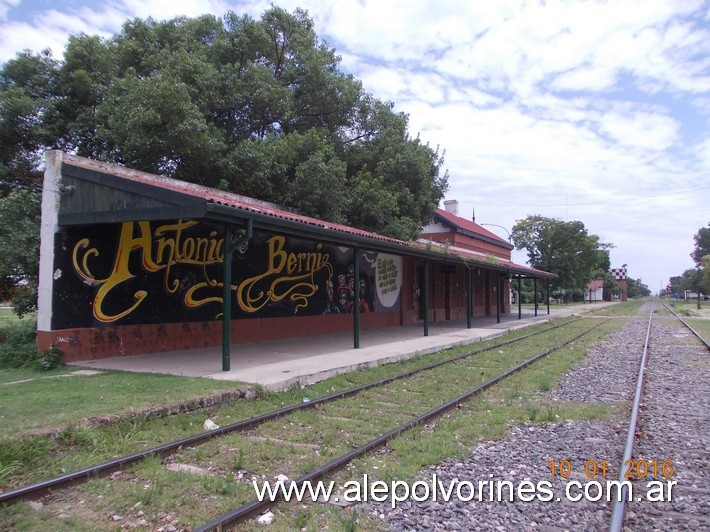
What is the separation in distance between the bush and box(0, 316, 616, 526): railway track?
5.28m

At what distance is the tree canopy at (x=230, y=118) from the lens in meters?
15.5

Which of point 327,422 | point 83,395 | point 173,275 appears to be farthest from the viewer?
point 173,275

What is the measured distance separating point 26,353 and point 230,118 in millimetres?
12767

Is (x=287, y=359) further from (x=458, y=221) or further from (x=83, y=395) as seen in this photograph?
(x=458, y=221)

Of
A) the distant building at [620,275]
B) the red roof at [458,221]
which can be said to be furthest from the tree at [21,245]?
the distant building at [620,275]

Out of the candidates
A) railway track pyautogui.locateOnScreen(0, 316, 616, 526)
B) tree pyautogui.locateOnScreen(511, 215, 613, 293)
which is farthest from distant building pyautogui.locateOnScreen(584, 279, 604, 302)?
railway track pyautogui.locateOnScreen(0, 316, 616, 526)

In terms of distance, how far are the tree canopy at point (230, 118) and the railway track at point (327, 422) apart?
1043 cm

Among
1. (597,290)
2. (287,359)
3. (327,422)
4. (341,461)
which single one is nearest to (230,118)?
(287,359)

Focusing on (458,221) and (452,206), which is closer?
(458,221)

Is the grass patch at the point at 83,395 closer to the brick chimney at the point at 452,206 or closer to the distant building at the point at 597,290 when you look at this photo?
the brick chimney at the point at 452,206

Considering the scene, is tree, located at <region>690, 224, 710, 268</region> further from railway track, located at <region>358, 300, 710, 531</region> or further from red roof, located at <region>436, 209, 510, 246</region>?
railway track, located at <region>358, 300, 710, 531</region>

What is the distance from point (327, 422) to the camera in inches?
263

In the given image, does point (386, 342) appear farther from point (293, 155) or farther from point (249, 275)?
point (293, 155)

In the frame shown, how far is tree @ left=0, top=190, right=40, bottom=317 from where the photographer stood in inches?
456
